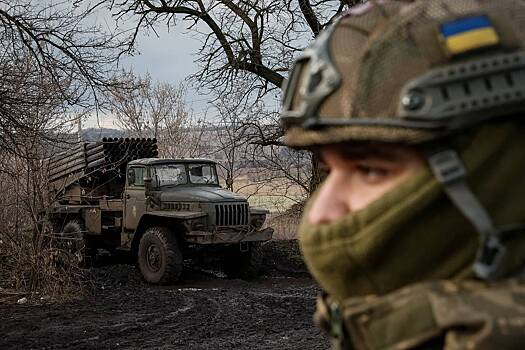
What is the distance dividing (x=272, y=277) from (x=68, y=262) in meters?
3.45

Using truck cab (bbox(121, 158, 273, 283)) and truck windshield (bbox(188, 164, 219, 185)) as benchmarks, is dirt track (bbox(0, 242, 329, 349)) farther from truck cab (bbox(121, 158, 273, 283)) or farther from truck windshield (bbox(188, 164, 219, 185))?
truck windshield (bbox(188, 164, 219, 185))

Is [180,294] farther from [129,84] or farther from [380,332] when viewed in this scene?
[380,332]

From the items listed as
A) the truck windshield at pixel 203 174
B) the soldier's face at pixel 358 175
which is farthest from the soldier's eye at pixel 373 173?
the truck windshield at pixel 203 174

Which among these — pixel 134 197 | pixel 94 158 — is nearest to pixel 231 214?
pixel 134 197

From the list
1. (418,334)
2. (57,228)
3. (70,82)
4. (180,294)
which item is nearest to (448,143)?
(418,334)

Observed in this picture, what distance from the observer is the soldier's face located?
3.09 ft

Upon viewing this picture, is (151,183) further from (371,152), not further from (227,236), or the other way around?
(371,152)

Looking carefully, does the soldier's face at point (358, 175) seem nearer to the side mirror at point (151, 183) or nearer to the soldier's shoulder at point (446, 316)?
Result: the soldier's shoulder at point (446, 316)

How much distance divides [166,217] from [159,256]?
59cm

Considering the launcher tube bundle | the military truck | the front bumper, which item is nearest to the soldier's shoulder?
the military truck

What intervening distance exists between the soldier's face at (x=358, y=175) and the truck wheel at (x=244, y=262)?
1037 centimetres

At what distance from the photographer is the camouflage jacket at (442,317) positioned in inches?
32.5

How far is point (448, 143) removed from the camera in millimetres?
886

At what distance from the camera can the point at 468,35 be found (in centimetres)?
87
